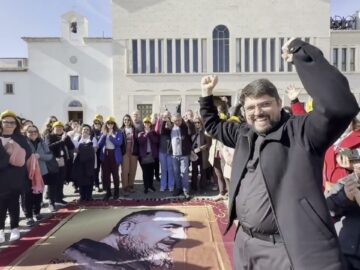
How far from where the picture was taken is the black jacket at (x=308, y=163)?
6.36 feet

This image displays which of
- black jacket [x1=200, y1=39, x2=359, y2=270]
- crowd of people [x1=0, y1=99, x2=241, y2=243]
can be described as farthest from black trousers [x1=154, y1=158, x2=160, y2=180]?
black jacket [x1=200, y1=39, x2=359, y2=270]

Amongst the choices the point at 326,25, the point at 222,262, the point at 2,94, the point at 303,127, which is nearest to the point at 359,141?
the point at 303,127

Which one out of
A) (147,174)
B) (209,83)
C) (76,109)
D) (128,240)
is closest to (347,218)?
(209,83)

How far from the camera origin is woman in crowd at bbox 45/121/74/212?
7918mm

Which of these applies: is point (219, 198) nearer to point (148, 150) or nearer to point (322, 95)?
point (148, 150)

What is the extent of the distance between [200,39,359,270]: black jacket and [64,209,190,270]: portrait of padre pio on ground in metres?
2.96

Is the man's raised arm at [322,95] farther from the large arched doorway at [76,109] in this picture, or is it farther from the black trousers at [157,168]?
the large arched doorway at [76,109]

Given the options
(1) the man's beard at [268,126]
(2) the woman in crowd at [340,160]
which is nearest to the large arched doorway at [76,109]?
(2) the woman in crowd at [340,160]

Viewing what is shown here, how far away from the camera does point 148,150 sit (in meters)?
9.59

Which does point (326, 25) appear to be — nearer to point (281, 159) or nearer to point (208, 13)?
point (208, 13)

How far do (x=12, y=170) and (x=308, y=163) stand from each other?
5049 mm

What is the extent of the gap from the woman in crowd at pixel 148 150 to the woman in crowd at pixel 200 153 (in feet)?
3.19

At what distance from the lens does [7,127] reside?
597 cm

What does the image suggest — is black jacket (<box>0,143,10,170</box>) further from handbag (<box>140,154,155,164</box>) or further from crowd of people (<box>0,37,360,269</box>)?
handbag (<box>140,154,155,164</box>)
